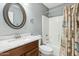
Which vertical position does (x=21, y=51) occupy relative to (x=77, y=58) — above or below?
above

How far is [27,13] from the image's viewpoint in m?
1.57

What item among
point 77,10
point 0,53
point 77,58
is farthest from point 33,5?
point 77,58

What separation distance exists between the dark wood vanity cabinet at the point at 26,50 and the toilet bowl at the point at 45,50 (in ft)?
0.18

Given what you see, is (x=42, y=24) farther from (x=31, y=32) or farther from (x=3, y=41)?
(x=3, y=41)

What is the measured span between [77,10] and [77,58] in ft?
2.07

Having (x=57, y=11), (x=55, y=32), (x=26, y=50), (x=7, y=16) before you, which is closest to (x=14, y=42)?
(x=26, y=50)

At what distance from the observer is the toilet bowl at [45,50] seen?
1577 mm

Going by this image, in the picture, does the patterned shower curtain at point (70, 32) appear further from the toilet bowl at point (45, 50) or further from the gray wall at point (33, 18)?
the gray wall at point (33, 18)

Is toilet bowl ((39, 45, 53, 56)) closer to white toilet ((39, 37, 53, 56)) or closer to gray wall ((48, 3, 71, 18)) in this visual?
white toilet ((39, 37, 53, 56))

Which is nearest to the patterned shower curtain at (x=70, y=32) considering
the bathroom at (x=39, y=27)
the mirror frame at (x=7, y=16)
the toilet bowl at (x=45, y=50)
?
the bathroom at (x=39, y=27)

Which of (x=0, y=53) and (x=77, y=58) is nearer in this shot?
(x=0, y=53)

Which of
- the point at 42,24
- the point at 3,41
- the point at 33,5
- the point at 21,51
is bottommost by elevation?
the point at 21,51

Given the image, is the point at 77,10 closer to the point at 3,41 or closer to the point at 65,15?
the point at 65,15

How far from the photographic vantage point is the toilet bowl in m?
1.58
